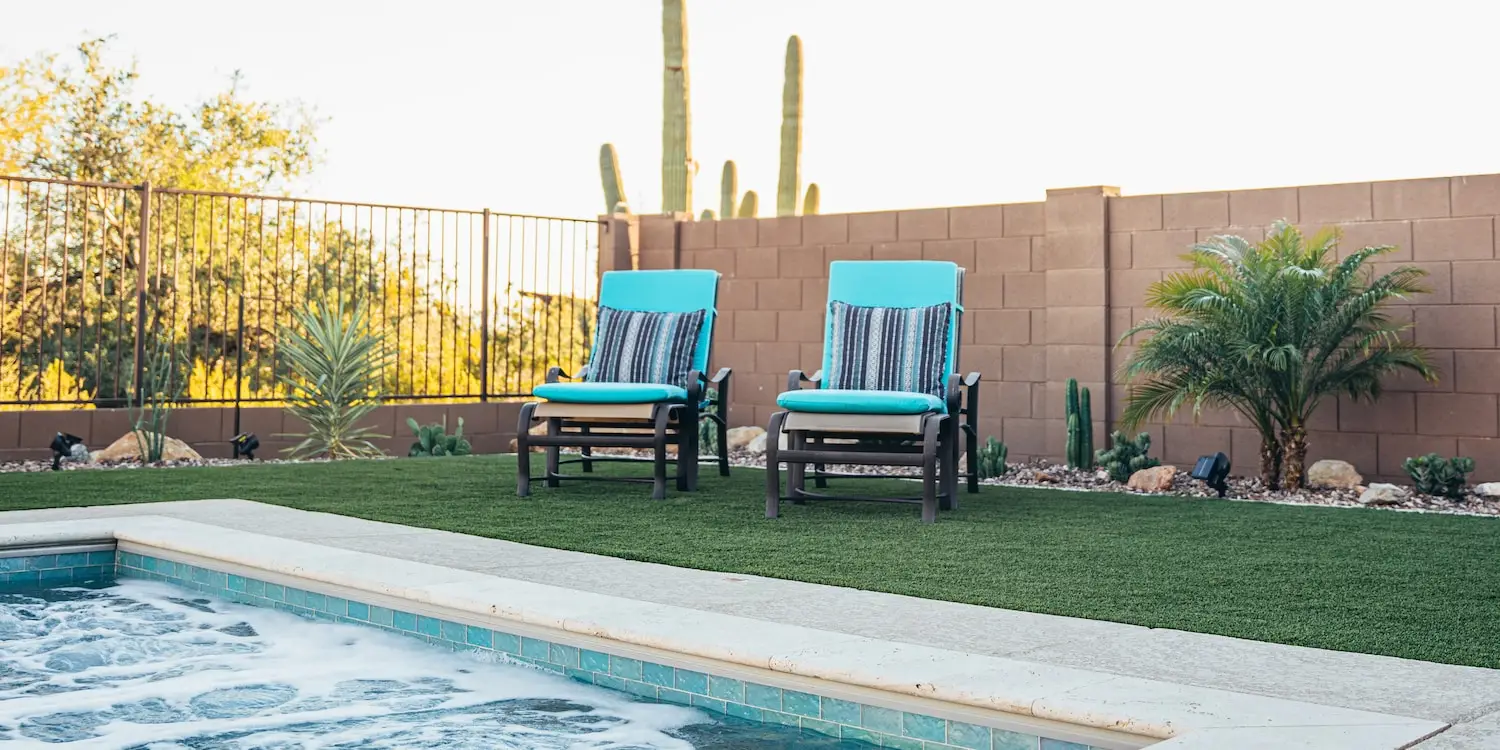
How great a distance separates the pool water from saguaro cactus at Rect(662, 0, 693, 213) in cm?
860

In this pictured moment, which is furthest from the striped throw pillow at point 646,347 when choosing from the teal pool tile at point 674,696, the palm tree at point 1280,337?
the teal pool tile at point 674,696

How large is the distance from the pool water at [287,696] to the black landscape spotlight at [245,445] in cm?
480

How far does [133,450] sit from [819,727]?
21.6ft

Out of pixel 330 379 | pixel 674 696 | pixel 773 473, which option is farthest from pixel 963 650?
pixel 330 379

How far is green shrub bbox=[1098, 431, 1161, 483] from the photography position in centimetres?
702

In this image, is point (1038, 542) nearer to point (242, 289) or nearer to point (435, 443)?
point (435, 443)

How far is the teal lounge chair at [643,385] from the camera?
580 cm

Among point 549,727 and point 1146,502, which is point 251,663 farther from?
point 1146,502

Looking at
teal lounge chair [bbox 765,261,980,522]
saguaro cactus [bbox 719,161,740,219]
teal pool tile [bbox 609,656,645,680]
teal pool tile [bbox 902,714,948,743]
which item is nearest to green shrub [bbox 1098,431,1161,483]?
teal lounge chair [bbox 765,261,980,522]

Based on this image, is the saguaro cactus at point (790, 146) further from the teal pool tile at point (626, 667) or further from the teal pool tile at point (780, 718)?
the teal pool tile at point (780, 718)

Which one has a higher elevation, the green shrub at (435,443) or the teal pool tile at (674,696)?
the green shrub at (435,443)

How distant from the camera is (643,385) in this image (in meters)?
5.82

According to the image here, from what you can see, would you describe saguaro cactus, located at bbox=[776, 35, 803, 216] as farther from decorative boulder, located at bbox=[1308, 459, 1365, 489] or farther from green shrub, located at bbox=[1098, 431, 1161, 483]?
decorative boulder, located at bbox=[1308, 459, 1365, 489]

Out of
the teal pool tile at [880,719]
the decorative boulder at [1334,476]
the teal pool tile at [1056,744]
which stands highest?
the decorative boulder at [1334,476]
